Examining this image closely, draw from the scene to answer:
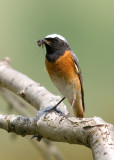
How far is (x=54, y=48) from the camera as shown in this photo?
398cm

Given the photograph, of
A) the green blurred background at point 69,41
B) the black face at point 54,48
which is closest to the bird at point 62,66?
the black face at point 54,48

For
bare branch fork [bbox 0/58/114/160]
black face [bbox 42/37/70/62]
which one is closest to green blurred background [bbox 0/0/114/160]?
black face [bbox 42/37/70/62]

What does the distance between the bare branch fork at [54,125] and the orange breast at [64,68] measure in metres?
0.34

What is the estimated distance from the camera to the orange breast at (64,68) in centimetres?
385

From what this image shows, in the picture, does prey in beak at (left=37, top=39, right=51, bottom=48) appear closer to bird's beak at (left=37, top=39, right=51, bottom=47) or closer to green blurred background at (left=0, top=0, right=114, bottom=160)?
bird's beak at (left=37, top=39, right=51, bottom=47)

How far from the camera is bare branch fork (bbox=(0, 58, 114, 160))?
6.43 ft

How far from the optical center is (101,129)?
6.73 feet

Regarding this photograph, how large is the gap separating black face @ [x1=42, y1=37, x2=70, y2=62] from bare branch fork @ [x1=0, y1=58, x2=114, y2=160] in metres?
0.42

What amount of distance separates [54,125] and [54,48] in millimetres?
1643

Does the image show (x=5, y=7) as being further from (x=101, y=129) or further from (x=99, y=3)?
(x=101, y=129)

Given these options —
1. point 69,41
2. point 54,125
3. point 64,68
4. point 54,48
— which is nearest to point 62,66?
point 64,68

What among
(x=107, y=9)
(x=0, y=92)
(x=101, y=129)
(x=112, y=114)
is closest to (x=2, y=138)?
(x=0, y=92)

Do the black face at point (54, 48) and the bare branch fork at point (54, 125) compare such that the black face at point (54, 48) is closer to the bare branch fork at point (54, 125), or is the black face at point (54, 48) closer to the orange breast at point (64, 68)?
the orange breast at point (64, 68)

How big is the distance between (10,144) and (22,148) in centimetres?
18
